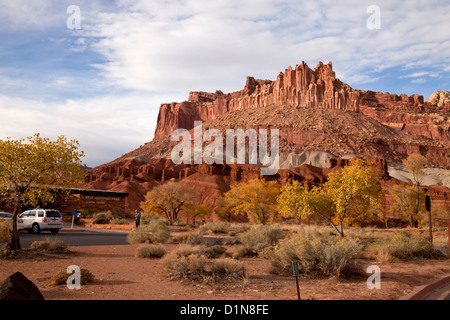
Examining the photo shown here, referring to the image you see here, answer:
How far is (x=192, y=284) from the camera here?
30.4ft

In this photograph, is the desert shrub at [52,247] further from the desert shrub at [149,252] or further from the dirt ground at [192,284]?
the desert shrub at [149,252]

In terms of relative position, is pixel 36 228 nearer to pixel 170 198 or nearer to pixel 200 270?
pixel 200 270

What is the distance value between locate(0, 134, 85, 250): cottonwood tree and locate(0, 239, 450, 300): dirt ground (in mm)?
2689

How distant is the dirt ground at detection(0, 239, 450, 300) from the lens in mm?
7859

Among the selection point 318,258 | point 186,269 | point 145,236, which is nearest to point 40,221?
point 145,236

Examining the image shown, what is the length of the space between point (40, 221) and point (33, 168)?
12.7 metres

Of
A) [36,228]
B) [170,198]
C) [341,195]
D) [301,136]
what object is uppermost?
[301,136]

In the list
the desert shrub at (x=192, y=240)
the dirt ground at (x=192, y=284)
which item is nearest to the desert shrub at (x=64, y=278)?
the dirt ground at (x=192, y=284)

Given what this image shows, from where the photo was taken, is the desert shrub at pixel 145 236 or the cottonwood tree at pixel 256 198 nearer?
the desert shrub at pixel 145 236

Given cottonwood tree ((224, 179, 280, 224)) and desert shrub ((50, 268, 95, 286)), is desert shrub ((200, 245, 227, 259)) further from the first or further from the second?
cottonwood tree ((224, 179, 280, 224))

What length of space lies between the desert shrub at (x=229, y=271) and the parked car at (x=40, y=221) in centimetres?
1868

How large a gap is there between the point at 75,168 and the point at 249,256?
8.64 metres

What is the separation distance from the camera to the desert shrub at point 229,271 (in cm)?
981
